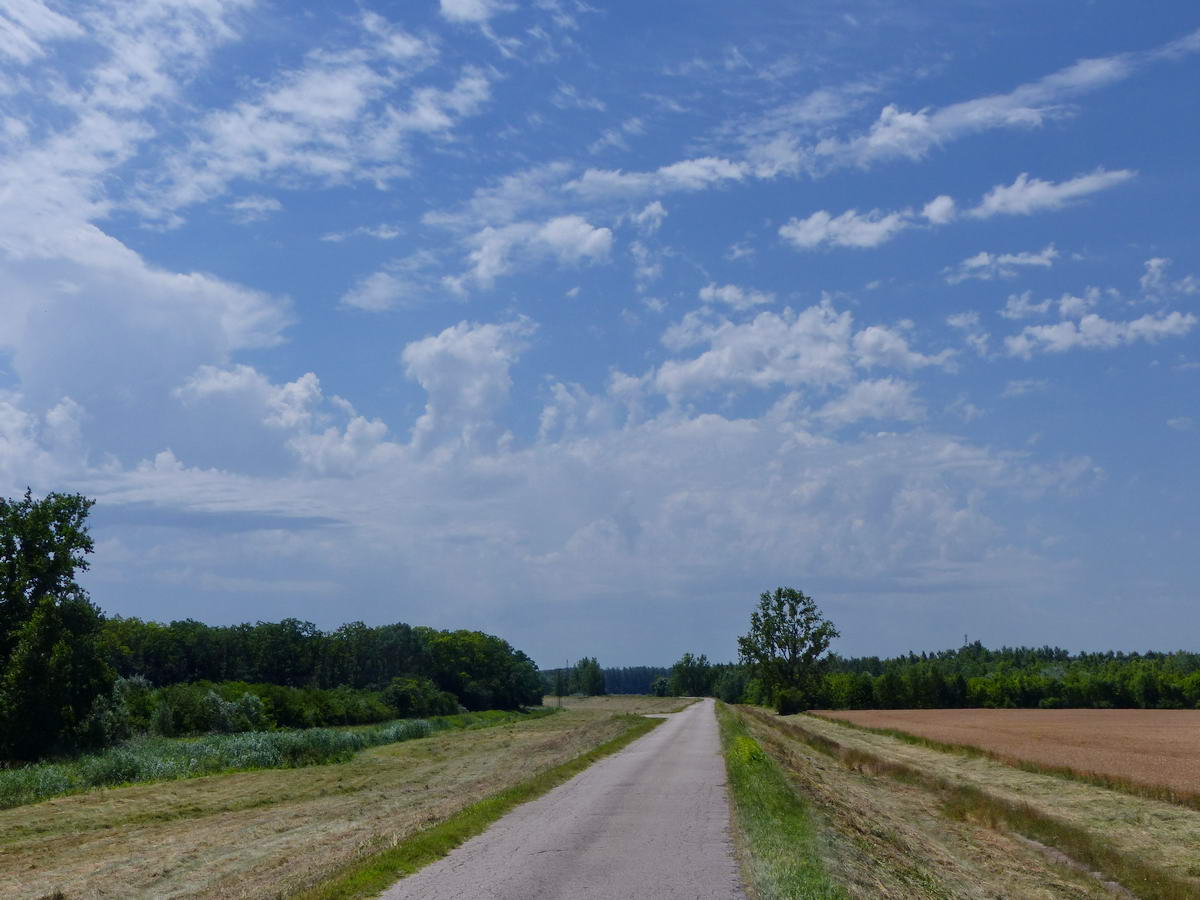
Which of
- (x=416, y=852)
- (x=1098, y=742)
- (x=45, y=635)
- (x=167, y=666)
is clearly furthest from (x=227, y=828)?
(x=167, y=666)

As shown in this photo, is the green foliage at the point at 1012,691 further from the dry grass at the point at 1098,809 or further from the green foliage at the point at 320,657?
the dry grass at the point at 1098,809

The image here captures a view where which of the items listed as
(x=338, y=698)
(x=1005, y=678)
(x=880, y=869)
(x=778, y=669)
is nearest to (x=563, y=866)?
(x=880, y=869)

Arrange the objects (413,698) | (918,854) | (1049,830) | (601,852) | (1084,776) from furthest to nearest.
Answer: (413,698), (1084,776), (1049,830), (918,854), (601,852)

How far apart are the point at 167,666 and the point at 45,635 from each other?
78168 mm

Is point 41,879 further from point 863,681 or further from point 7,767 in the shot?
point 863,681

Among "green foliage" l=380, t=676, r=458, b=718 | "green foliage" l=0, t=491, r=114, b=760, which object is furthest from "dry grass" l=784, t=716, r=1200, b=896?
"green foliage" l=380, t=676, r=458, b=718

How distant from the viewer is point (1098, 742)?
58.2 meters

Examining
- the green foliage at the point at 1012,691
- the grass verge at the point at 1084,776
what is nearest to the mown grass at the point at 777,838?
the grass verge at the point at 1084,776

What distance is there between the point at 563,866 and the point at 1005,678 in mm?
135006

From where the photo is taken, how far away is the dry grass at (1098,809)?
79.6 feet

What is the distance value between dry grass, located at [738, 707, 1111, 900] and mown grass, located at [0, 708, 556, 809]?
24.4 m

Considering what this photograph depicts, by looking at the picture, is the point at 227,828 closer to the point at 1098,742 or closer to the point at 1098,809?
the point at 1098,809

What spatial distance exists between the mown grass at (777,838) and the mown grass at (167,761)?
73.6 ft

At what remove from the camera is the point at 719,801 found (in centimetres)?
2330
